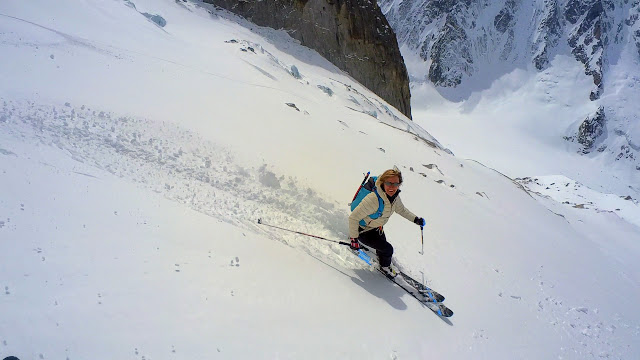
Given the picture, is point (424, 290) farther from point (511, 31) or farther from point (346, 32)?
point (511, 31)

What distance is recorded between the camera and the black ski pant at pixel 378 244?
6633 mm

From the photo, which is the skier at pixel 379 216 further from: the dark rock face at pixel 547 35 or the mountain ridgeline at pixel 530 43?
the dark rock face at pixel 547 35

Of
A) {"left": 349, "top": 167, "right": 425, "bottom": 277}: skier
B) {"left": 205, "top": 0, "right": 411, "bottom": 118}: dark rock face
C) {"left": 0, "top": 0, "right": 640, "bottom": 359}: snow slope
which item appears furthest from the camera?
{"left": 205, "top": 0, "right": 411, "bottom": 118}: dark rock face

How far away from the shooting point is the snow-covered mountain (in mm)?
111250

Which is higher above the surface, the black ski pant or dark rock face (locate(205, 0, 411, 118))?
dark rock face (locate(205, 0, 411, 118))

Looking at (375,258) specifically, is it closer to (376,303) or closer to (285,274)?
(376,303)

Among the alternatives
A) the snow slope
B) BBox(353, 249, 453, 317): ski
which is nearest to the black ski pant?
BBox(353, 249, 453, 317): ski

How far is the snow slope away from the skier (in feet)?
1.46

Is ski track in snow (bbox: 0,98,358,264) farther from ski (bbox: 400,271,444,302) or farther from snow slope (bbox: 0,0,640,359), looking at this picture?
ski (bbox: 400,271,444,302)

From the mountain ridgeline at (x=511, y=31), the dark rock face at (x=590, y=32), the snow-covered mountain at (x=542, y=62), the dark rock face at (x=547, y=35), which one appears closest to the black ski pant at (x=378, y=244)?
the snow-covered mountain at (x=542, y=62)

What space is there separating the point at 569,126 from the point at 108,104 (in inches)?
5048

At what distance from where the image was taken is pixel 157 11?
25.4 metres

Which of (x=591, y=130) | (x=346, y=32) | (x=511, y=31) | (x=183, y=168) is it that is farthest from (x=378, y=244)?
(x=511, y=31)

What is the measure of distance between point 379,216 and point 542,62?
137076 mm
